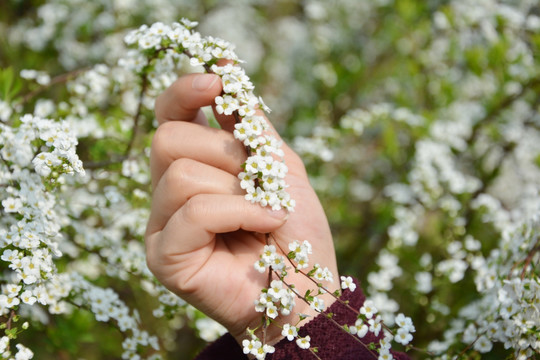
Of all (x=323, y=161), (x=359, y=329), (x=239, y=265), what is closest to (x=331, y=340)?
(x=359, y=329)

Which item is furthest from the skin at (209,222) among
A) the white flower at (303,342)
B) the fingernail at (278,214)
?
the white flower at (303,342)

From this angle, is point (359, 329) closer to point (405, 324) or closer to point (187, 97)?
point (405, 324)

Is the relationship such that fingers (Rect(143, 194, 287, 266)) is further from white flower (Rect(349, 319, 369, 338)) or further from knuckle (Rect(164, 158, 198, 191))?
white flower (Rect(349, 319, 369, 338))

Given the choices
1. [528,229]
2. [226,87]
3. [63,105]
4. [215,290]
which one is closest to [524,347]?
[528,229]

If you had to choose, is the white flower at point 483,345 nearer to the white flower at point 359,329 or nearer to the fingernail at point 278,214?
the white flower at point 359,329

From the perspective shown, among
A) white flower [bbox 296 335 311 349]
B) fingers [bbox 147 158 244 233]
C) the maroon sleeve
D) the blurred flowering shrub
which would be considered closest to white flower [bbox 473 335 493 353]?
the blurred flowering shrub

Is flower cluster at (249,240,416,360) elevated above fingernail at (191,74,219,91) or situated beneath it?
situated beneath
